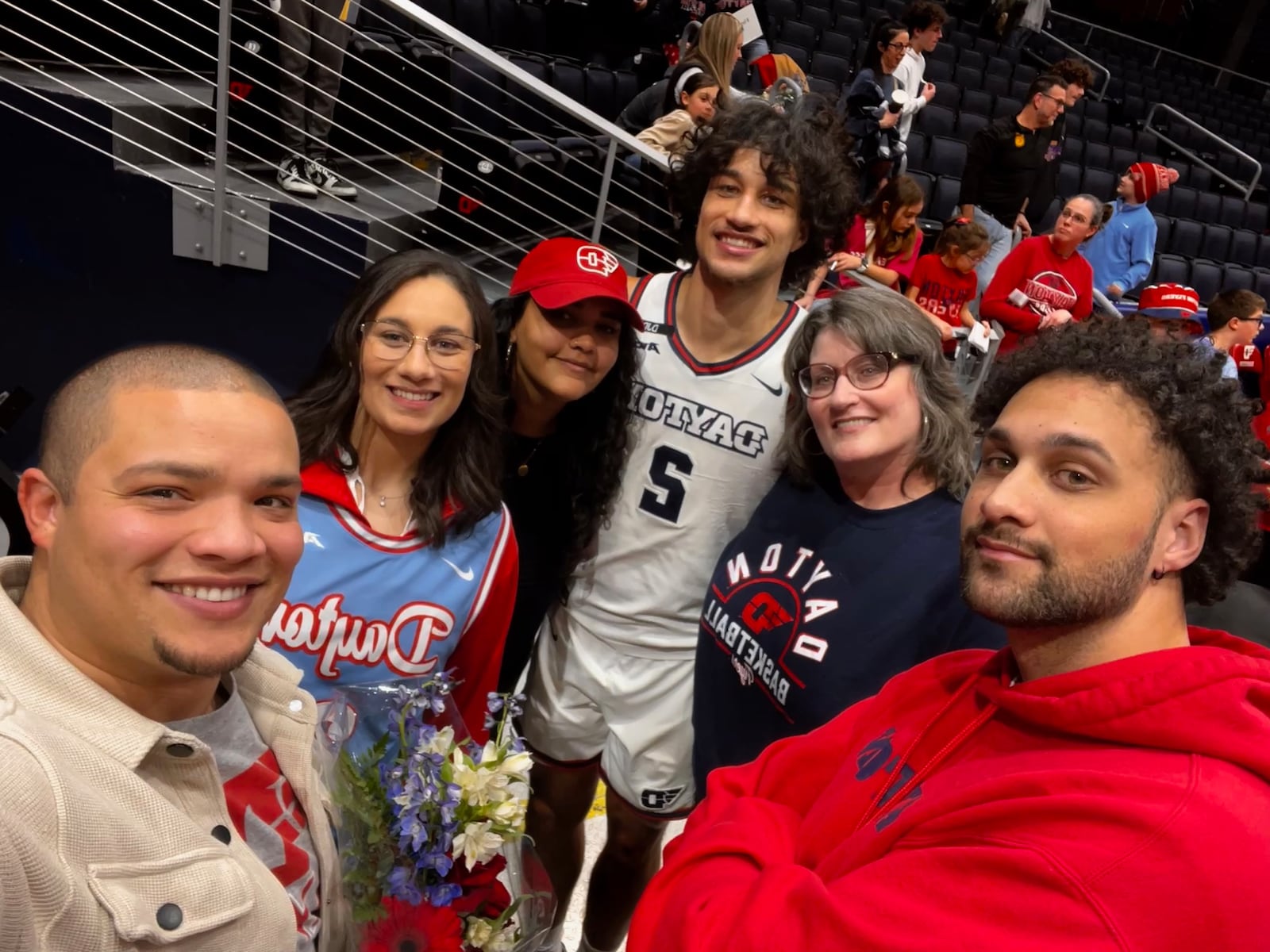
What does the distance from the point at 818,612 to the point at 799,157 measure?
1.08 meters

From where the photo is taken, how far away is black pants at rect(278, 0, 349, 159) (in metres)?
3.56

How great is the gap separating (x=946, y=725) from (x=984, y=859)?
0.29 meters

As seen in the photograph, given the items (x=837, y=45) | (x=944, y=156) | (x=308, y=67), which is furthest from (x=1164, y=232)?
(x=308, y=67)

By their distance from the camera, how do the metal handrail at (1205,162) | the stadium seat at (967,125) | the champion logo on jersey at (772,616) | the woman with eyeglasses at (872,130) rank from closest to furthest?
the champion logo on jersey at (772,616)
the woman with eyeglasses at (872,130)
the stadium seat at (967,125)
the metal handrail at (1205,162)

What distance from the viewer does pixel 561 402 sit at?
6.97ft

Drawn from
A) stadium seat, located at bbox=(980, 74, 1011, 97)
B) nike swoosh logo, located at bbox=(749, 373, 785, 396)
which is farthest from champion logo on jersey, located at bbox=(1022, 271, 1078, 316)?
stadium seat, located at bbox=(980, 74, 1011, 97)

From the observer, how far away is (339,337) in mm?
1840

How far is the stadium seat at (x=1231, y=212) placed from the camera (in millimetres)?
10992

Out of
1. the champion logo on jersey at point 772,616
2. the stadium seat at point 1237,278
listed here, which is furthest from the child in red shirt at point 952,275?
the stadium seat at point 1237,278

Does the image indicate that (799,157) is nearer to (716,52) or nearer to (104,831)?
(104,831)

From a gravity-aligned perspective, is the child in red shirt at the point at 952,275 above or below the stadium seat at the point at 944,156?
below

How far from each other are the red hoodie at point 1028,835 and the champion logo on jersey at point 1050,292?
407 cm

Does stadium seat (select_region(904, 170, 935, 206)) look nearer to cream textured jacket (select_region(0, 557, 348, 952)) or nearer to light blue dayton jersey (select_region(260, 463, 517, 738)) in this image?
light blue dayton jersey (select_region(260, 463, 517, 738))

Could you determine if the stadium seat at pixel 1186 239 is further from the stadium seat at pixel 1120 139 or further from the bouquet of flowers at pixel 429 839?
the bouquet of flowers at pixel 429 839
